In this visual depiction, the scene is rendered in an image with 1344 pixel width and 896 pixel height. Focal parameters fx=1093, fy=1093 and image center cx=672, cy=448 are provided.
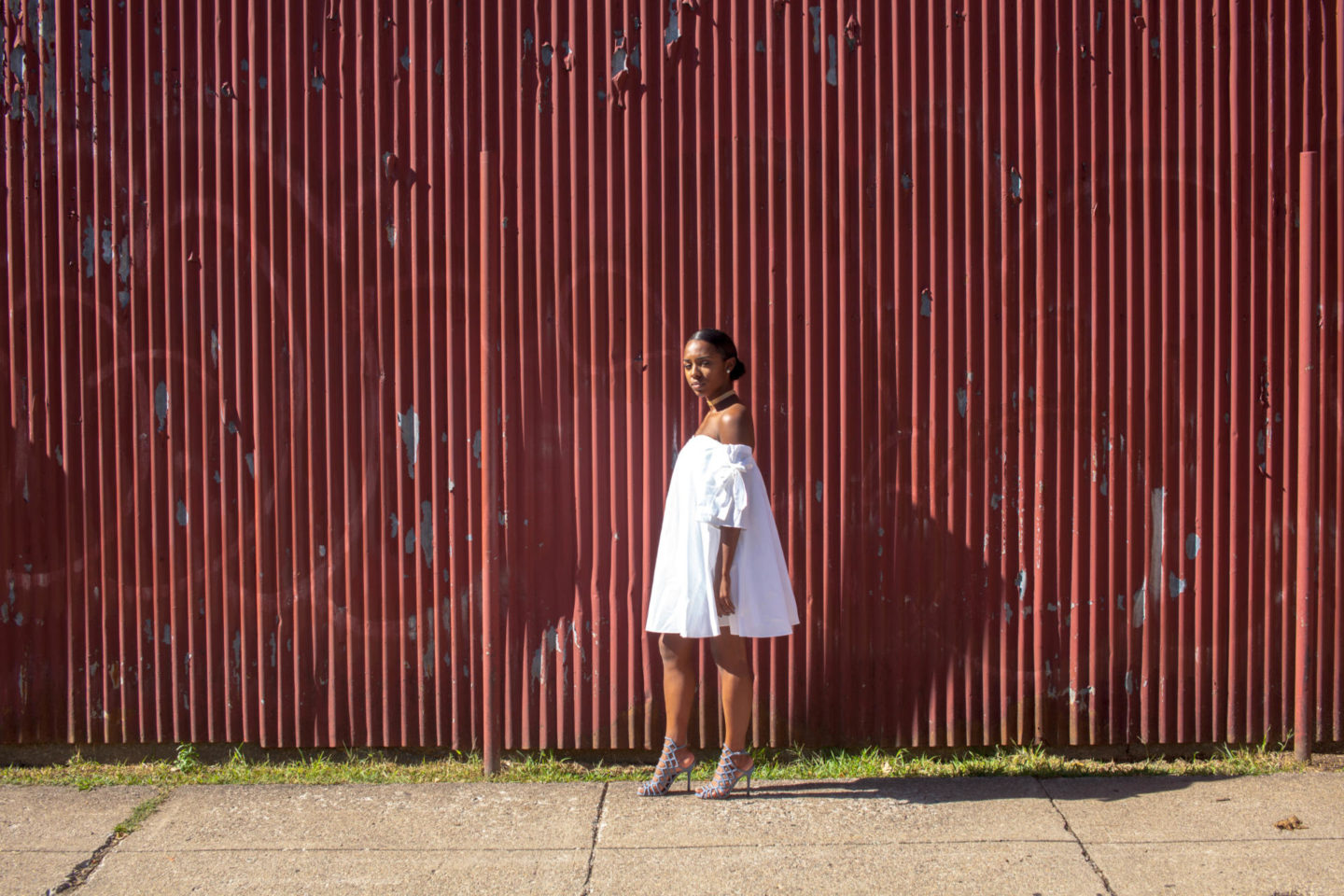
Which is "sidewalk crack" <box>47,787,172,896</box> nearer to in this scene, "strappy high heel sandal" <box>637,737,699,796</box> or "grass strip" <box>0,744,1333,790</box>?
"grass strip" <box>0,744,1333,790</box>

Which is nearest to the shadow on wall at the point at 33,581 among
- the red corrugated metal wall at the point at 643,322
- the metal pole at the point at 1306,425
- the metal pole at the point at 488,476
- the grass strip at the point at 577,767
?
the red corrugated metal wall at the point at 643,322

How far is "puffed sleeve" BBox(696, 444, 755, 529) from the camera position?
3961 mm

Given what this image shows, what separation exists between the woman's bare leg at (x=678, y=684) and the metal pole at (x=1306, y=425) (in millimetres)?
2535

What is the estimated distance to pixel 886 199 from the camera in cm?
454

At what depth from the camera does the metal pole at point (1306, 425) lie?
174 inches

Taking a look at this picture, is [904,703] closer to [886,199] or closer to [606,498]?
[606,498]

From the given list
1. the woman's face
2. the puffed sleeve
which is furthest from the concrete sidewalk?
the woman's face

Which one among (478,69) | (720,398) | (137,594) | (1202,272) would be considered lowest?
(137,594)

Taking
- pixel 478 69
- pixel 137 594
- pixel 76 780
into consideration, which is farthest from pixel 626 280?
pixel 76 780

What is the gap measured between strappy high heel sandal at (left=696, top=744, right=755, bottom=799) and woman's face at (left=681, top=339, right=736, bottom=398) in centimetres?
137

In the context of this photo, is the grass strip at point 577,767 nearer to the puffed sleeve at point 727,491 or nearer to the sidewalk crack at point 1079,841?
the sidewalk crack at point 1079,841

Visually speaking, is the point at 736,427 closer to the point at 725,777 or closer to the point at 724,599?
the point at 724,599

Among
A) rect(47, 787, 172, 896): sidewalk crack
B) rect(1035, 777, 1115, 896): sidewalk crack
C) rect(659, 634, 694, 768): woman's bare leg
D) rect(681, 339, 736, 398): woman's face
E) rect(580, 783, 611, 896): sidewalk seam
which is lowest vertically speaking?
rect(1035, 777, 1115, 896): sidewalk crack

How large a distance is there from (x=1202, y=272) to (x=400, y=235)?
3.33 metres
